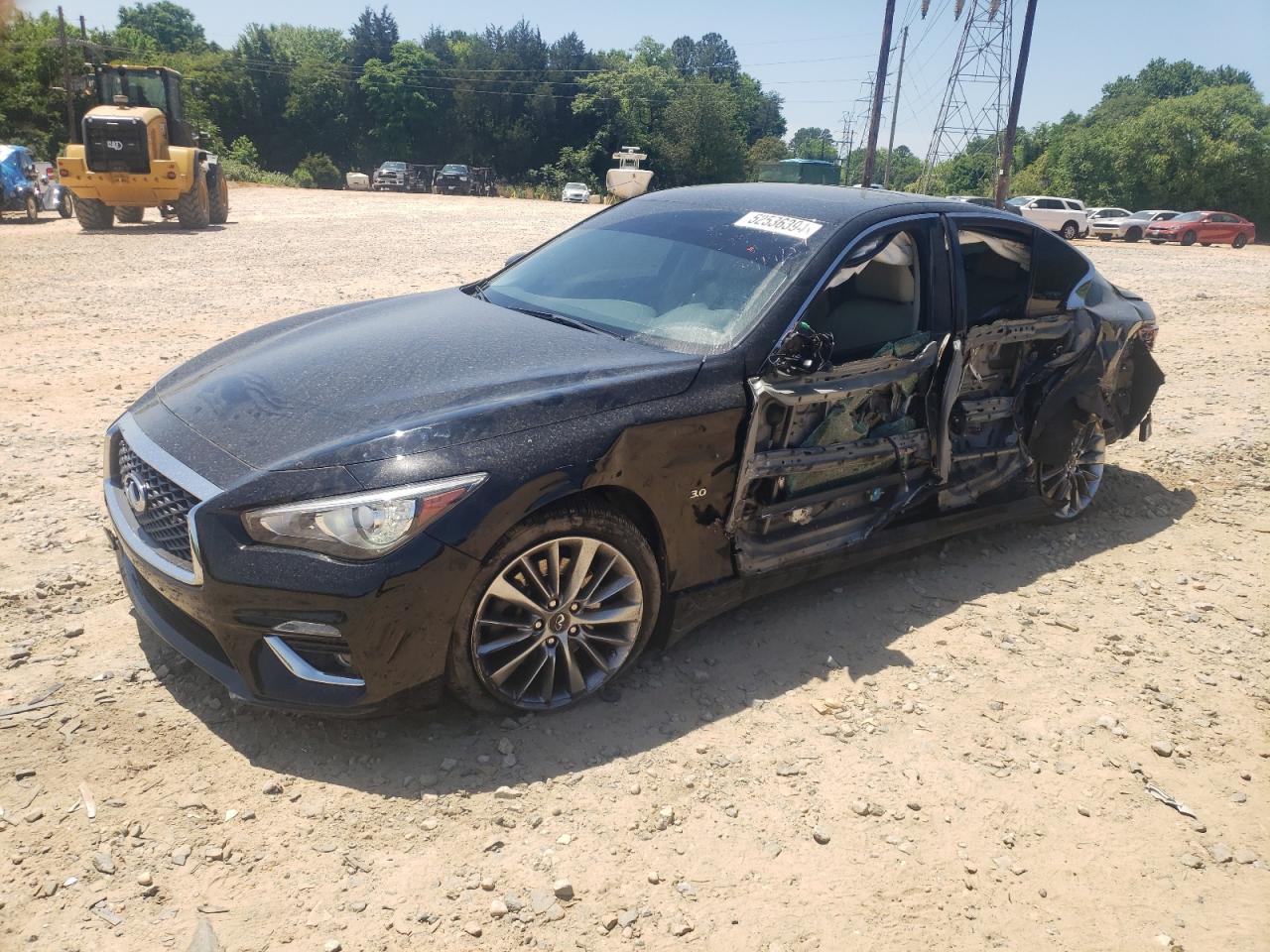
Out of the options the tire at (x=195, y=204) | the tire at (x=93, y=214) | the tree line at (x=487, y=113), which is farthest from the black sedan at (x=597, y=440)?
the tree line at (x=487, y=113)

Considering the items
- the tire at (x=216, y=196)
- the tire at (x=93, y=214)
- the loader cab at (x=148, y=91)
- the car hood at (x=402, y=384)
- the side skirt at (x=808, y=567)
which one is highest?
the loader cab at (x=148, y=91)

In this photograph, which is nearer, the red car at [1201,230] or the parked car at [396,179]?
the red car at [1201,230]

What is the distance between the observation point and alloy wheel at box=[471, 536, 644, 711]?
298 centimetres

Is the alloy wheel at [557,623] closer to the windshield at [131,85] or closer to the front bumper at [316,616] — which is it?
the front bumper at [316,616]

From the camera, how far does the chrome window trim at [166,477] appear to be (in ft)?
9.05

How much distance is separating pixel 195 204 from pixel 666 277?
18118mm

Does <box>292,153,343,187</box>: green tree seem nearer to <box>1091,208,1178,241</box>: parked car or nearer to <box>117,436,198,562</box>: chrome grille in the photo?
<box>1091,208,1178,241</box>: parked car

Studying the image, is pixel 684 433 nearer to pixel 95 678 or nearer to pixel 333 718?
pixel 333 718

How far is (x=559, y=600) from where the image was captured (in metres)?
3.09

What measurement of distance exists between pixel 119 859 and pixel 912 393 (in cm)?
335

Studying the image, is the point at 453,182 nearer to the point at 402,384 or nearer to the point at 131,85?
the point at 131,85

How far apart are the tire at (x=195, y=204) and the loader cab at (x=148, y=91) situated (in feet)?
3.59

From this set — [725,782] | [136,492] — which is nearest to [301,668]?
[136,492]

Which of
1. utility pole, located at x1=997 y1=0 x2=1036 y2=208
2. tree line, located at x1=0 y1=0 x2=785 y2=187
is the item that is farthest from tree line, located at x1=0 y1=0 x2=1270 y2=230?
utility pole, located at x1=997 y1=0 x2=1036 y2=208
